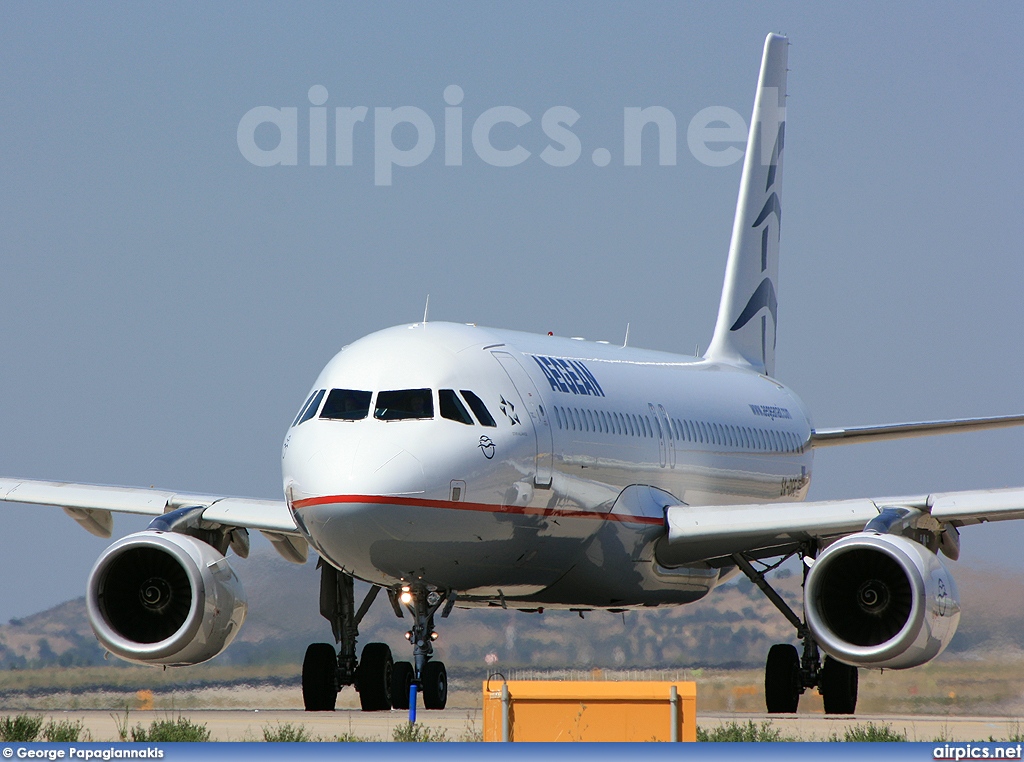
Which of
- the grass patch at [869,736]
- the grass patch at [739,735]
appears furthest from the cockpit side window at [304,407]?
the grass patch at [869,736]

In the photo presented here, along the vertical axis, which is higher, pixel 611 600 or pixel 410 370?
pixel 410 370

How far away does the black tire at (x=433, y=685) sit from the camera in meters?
19.3

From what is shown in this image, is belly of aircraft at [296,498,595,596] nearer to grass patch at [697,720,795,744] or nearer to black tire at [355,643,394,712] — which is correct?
black tire at [355,643,394,712]

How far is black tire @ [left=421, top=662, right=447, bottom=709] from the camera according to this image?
1934 centimetres

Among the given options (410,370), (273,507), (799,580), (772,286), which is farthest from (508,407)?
(772,286)

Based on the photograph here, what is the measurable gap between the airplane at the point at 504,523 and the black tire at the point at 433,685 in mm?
22

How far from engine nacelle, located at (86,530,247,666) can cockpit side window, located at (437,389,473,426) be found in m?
3.45

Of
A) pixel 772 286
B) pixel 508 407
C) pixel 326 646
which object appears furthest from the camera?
pixel 772 286

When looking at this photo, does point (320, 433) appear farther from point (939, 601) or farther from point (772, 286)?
point (772, 286)

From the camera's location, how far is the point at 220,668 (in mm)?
26781

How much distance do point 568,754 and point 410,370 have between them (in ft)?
28.6

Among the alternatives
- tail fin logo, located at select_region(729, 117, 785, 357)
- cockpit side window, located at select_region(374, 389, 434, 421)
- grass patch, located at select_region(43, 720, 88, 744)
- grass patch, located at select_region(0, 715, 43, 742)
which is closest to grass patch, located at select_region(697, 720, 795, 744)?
cockpit side window, located at select_region(374, 389, 434, 421)

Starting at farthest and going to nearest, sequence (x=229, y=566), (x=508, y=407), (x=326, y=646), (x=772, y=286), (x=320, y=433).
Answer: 1. (x=772, y=286)
2. (x=326, y=646)
3. (x=229, y=566)
4. (x=508, y=407)
5. (x=320, y=433)

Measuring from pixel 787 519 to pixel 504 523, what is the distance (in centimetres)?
393
